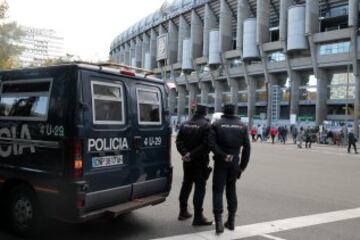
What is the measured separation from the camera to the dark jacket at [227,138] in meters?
6.46

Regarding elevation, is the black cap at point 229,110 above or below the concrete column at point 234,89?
below

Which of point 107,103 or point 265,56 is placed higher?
point 265,56

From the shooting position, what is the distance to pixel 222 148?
6.50 metres

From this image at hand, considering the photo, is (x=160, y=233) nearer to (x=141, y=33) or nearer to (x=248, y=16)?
(x=248, y=16)

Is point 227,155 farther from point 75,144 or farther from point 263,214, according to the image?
point 75,144

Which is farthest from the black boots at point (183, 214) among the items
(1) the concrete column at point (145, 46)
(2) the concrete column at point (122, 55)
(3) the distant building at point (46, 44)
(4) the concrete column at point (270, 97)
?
(2) the concrete column at point (122, 55)

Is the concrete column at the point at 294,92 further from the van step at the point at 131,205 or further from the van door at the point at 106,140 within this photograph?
the van door at the point at 106,140

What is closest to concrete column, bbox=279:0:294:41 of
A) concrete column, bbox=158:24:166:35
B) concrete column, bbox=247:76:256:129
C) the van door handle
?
concrete column, bbox=247:76:256:129

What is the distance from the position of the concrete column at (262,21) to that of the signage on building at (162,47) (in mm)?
26991

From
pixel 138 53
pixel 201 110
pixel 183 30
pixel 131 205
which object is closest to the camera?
pixel 131 205

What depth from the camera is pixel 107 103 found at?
5.98 meters

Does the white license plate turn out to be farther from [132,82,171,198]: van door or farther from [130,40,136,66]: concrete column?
[130,40,136,66]: concrete column

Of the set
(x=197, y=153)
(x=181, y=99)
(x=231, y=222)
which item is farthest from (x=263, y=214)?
(x=181, y=99)

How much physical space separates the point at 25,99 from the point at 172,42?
279 ft
